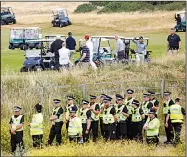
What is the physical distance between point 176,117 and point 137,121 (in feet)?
3.57

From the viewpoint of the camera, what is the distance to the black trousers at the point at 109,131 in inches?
663

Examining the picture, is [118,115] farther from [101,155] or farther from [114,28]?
[114,28]

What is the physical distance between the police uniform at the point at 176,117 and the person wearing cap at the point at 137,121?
0.83 meters

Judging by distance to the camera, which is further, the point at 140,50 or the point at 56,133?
the point at 140,50

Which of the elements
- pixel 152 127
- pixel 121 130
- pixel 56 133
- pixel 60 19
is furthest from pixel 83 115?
pixel 60 19

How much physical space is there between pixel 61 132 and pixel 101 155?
1935 mm

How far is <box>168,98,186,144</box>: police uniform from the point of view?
16875 millimetres

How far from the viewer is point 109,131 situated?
16.9 meters

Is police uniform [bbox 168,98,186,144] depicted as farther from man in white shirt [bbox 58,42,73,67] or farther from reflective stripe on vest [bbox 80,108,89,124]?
man in white shirt [bbox 58,42,73,67]

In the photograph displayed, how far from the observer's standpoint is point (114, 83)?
20812mm

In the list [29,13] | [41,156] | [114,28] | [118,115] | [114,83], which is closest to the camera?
[41,156]

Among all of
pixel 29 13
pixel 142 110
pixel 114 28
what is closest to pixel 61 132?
pixel 142 110

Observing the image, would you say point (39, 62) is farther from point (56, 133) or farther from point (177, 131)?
point (177, 131)

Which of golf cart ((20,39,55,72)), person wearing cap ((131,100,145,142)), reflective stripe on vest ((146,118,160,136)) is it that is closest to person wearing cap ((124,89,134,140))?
person wearing cap ((131,100,145,142))
